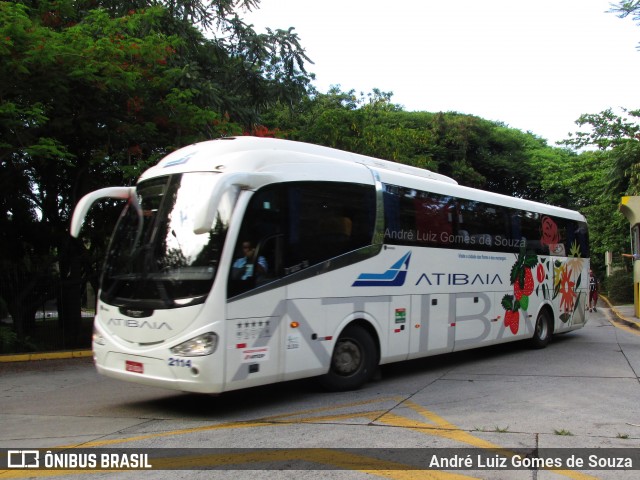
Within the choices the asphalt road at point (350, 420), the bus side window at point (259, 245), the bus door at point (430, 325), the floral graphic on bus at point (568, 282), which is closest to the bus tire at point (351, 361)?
the asphalt road at point (350, 420)

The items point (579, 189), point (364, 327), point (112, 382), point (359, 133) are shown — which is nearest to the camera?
point (364, 327)

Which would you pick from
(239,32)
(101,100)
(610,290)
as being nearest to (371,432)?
(101,100)

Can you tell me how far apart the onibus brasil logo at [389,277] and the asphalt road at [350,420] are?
4.98 ft

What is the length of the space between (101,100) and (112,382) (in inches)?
257

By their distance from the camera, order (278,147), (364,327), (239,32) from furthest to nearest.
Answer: (239,32)
(364,327)
(278,147)

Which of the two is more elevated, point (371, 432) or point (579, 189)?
point (579, 189)

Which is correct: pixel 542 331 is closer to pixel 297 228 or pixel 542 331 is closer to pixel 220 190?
pixel 297 228

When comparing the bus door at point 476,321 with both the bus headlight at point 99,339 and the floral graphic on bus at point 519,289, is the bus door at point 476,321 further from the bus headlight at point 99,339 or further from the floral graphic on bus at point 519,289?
the bus headlight at point 99,339

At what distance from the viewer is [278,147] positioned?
789cm

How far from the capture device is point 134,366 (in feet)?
22.3

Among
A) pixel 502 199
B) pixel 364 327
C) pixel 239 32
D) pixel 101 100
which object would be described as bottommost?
pixel 364 327

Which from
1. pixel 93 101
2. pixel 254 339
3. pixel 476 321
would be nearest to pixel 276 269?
pixel 254 339

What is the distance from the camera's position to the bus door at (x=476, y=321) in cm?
1026

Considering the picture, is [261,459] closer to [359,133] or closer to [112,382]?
[112,382]
